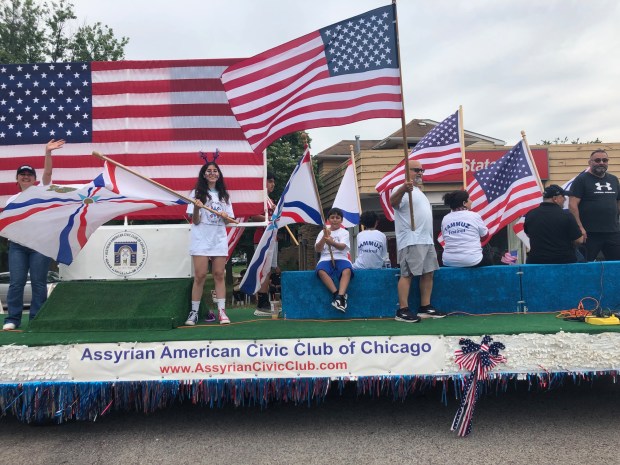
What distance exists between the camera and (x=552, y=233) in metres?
4.92

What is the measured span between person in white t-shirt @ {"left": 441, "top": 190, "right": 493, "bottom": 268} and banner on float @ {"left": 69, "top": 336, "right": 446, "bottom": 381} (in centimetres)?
143

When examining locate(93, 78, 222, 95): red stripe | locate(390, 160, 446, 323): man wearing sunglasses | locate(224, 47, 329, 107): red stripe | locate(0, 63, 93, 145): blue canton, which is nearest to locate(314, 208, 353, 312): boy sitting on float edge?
locate(390, 160, 446, 323): man wearing sunglasses

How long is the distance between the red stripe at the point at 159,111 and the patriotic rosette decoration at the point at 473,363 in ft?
13.5

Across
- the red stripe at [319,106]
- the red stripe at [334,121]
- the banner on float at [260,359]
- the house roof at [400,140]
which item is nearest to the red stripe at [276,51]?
the red stripe at [319,106]

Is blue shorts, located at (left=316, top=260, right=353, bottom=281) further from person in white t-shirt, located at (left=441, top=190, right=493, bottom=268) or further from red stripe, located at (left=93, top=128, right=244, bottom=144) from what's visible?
red stripe, located at (left=93, top=128, right=244, bottom=144)

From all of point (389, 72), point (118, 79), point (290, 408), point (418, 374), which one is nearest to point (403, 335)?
point (418, 374)

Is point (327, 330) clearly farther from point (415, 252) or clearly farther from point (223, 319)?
point (223, 319)

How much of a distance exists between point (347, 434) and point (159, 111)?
447cm

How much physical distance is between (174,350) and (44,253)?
1.86m

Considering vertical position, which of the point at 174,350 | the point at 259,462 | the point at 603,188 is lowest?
the point at 259,462

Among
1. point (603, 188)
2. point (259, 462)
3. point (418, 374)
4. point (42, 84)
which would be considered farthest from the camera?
point (42, 84)

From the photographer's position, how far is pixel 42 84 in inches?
243

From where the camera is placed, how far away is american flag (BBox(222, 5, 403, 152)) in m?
4.71

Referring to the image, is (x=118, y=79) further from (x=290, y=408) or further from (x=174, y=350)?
(x=290, y=408)
